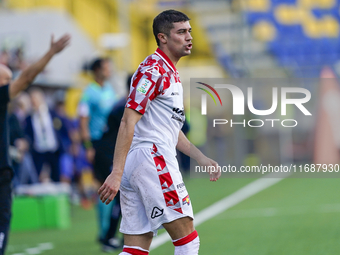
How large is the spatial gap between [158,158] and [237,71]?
16938 mm

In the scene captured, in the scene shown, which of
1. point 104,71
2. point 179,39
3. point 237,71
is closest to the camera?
point 179,39

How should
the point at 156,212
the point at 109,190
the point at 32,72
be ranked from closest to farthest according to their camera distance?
the point at 109,190 → the point at 156,212 → the point at 32,72

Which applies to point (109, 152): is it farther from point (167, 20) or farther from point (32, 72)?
point (167, 20)

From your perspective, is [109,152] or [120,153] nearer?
[120,153]

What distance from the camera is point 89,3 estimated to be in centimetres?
2759

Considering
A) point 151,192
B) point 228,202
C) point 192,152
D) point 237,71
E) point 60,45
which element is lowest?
point 228,202

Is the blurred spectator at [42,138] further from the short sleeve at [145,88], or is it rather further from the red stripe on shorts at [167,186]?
the short sleeve at [145,88]

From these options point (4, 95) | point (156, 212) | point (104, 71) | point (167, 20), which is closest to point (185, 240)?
point (156, 212)

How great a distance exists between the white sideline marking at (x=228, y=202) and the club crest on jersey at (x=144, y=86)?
11.4 feet

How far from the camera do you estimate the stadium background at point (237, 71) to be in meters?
7.66

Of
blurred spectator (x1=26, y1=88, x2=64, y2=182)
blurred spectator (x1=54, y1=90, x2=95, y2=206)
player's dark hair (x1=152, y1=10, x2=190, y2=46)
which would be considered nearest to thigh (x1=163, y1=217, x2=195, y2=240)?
player's dark hair (x1=152, y1=10, x2=190, y2=46)

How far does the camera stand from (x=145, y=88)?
12.2ft

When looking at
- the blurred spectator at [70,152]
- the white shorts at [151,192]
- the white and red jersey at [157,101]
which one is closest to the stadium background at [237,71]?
the blurred spectator at [70,152]

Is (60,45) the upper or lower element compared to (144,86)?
upper
